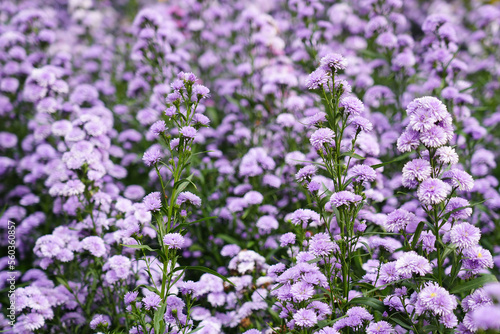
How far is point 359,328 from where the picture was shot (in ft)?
7.01

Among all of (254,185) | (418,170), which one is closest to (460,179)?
(418,170)

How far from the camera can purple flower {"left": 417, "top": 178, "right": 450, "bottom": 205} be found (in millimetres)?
1918

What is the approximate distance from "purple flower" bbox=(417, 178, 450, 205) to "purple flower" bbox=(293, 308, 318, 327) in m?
0.76

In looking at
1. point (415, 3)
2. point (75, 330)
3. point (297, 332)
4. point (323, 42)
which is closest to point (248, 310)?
point (297, 332)

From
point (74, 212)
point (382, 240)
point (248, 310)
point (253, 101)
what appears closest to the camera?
point (382, 240)

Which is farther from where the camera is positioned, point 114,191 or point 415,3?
point 415,3

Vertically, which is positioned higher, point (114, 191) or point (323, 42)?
point (323, 42)

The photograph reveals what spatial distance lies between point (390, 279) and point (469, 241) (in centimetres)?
43

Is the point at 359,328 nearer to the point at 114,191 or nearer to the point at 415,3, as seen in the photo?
the point at 114,191

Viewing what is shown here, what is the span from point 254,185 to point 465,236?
1895mm

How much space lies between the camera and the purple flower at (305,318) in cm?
203

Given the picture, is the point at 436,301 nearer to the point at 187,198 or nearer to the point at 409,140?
the point at 409,140

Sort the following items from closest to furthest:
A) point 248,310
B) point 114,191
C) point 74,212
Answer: point 248,310 → point 74,212 → point 114,191

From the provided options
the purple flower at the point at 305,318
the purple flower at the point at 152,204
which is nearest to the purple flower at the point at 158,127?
the purple flower at the point at 152,204
